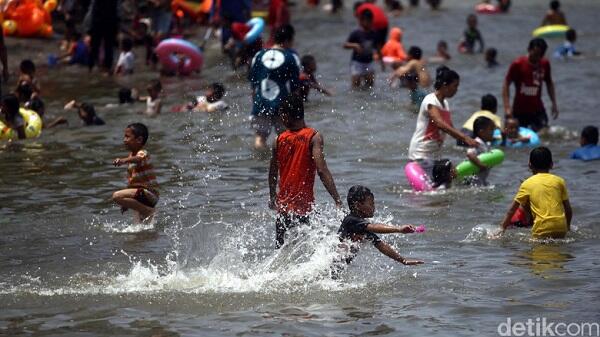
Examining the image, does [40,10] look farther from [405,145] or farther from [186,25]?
[405,145]

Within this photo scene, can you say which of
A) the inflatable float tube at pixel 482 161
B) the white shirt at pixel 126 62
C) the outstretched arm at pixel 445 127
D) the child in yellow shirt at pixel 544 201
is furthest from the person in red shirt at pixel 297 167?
the white shirt at pixel 126 62

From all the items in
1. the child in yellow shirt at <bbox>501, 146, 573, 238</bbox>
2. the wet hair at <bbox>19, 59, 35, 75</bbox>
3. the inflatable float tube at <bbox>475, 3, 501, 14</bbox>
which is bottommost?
the child in yellow shirt at <bbox>501, 146, 573, 238</bbox>

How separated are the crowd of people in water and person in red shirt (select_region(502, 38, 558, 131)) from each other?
0.01m

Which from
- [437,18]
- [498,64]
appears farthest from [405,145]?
[437,18]

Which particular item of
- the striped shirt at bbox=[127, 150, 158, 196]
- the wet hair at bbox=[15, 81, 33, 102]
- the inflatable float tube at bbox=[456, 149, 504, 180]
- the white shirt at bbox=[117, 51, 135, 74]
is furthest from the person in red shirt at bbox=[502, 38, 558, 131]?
the white shirt at bbox=[117, 51, 135, 74]

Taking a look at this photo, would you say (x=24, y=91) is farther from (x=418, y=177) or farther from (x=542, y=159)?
(x=542, y=159)

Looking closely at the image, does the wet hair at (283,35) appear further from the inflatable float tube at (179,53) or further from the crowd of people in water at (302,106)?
the inflatable float tube at (179,53)

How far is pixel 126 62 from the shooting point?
20.8 metres

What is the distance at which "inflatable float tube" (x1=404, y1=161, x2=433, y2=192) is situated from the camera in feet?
38.9

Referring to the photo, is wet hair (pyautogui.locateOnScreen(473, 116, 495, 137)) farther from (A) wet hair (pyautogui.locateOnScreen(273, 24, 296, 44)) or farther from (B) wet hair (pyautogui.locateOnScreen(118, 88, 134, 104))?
(B) wet hair (pyautogui.locateOnScreen(118, 88, 134, 104))

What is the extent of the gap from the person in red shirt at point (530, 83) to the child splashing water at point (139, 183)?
5.37 m

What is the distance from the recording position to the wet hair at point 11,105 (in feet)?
47.3

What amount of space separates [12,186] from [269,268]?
4481 millimetres

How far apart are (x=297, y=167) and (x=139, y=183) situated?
8.09ft
